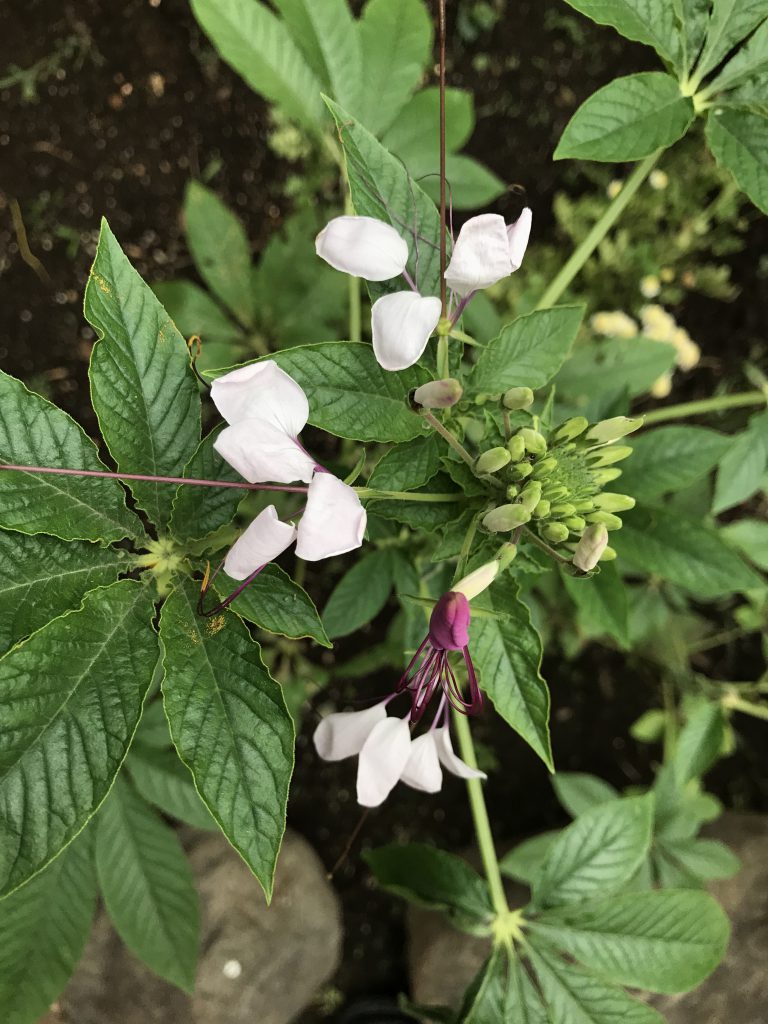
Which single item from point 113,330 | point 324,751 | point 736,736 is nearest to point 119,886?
point 324,751

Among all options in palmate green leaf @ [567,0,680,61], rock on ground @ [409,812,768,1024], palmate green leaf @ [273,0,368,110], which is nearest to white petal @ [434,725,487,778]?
palmate green leaf @ [567,0,680,61]

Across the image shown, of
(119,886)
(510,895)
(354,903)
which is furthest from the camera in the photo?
(354,903)

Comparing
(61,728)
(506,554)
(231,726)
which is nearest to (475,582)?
(506,554)

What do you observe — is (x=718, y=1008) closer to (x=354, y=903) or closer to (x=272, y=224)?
(x=354, y=903)

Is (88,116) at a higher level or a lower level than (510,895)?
higher

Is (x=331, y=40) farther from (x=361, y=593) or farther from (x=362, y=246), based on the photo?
(x=361, y=593)

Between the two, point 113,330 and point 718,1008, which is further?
point 718,1008

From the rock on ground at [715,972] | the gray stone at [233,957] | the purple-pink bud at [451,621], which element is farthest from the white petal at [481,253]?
the rock on ground at [715,972]
